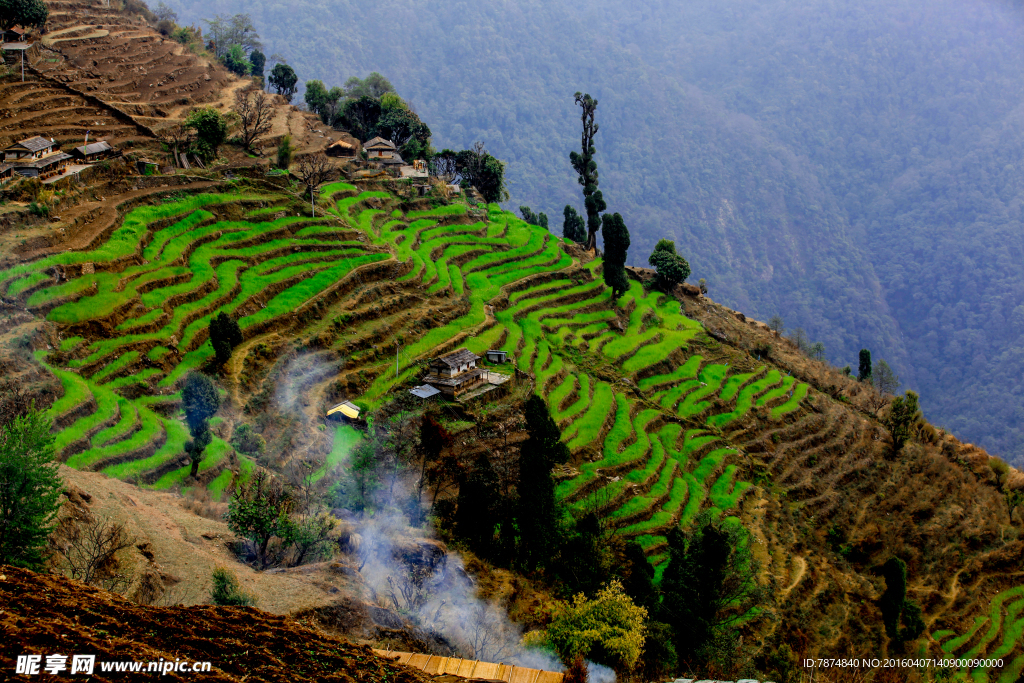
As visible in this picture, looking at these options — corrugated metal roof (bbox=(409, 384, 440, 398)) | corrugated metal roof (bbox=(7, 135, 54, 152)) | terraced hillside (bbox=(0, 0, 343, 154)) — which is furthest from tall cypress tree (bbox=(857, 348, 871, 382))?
corrugated metal roof (bbox=(7, 135, 54, 152))

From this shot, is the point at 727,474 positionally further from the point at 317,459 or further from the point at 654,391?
the point at 317,459

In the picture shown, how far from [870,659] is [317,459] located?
21.0m

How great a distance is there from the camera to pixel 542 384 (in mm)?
33438

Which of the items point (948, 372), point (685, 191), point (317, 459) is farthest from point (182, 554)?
point (685, 191)

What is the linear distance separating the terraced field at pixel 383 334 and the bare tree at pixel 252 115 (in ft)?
23.3

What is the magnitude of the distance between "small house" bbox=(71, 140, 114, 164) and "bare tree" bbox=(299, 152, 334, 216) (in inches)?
376

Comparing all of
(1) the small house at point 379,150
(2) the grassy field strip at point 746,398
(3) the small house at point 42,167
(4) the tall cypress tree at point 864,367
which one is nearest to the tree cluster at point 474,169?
(1) the small house at point 379,150

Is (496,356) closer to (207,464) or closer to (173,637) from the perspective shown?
(207,464)

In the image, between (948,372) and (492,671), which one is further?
(948,372)

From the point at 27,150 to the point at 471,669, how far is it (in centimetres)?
3309

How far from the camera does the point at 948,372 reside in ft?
271

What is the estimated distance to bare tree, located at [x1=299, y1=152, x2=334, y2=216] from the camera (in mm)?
39691

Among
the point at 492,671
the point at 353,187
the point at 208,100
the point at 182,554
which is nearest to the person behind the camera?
the point at 492,671

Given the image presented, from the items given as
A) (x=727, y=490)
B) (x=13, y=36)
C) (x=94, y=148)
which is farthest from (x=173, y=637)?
(x=13, y=36)
